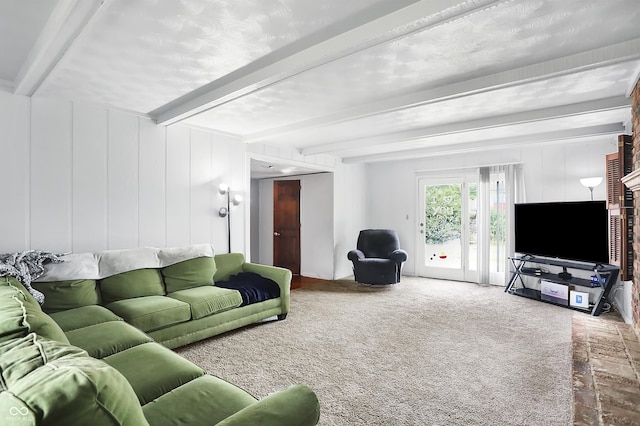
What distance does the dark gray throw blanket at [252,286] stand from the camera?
3.80 m

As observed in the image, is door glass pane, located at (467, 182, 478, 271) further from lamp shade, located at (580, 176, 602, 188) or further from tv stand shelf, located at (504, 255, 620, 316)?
lamp shade, located at (580, 176, 602, 188)

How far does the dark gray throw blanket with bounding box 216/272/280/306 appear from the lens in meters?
3.80

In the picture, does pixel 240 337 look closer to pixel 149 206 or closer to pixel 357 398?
pixel 357 398

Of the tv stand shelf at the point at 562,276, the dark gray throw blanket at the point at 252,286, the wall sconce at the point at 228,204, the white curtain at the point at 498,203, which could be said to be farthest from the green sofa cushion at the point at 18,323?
the white curtain at the point at 498,203

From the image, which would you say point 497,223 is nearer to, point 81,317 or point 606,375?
point 606,375

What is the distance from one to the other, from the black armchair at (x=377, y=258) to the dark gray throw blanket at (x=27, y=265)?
4.22m

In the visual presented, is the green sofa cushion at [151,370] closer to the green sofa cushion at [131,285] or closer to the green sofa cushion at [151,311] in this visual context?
the green sofa cushion at [151,311]

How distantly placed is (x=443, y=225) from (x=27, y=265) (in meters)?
6.11

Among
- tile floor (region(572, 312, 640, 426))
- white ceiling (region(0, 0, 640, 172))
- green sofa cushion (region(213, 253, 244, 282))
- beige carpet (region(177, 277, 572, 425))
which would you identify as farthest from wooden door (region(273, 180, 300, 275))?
tile floor (region(572, 312, 640, 426))

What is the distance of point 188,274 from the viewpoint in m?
3.85

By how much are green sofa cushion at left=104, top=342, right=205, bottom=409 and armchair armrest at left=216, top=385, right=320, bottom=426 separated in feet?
1.37

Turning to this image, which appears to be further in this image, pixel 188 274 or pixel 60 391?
pixel 188 274

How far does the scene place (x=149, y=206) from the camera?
4.04m

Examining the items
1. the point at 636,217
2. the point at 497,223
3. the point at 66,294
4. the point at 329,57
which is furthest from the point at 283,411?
the point at 497,223
